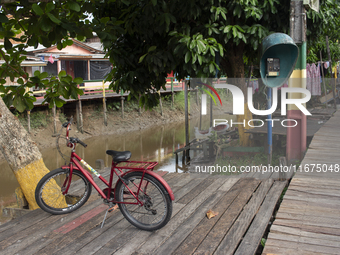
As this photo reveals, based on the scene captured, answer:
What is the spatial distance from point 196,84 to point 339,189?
336cm

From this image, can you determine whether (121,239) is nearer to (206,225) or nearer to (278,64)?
(206,225)

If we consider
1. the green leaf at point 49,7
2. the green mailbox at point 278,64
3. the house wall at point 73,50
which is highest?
the house wall at point 73,50

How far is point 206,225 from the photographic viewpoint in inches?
132

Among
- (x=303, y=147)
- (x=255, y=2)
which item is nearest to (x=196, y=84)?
(x=255, y=2)

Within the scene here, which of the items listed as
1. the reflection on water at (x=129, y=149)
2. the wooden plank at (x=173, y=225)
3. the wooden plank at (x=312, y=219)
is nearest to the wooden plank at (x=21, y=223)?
the wooden plank at (x=173, y=225)

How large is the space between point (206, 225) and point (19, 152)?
225 cm

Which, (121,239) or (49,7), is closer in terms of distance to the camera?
(121,239)

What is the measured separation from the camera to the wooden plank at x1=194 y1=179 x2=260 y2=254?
2.93 metres

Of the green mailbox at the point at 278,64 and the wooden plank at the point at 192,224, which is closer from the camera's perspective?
the wooden plank at the point at 192,224

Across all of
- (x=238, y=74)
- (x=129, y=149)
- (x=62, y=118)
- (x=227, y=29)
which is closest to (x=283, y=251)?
(x=227, y=29)

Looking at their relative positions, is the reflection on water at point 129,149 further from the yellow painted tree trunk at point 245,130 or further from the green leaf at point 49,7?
the green leaf at point 49,7

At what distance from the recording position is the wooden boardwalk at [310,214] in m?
2.80

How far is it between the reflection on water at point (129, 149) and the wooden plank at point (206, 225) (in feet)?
25.1

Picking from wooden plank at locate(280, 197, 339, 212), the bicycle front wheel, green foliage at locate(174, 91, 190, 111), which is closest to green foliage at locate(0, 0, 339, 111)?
the bicycle front wheel
